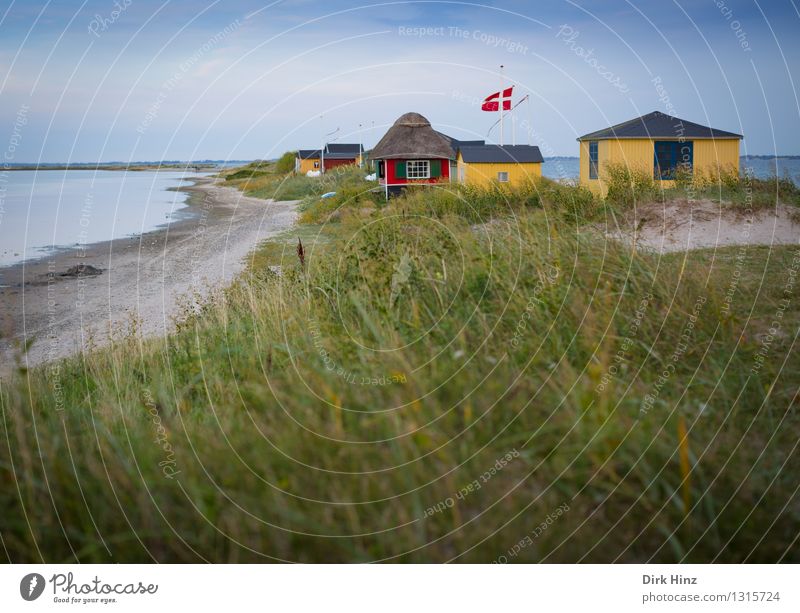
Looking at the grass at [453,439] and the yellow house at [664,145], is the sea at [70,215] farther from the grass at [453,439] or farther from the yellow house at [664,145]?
the grass at [453,439]

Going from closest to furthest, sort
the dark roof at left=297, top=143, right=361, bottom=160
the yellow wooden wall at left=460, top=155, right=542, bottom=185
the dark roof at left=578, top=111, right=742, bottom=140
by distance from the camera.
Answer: the yellow wooden wall at left=460, top=155, right=542, bottom=185
the dark roof at left=578, top=111, right=742, bottom=140
the dark roof at left=297, top=143, right=361, bottom=160

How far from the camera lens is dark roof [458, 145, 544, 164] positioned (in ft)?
50.0

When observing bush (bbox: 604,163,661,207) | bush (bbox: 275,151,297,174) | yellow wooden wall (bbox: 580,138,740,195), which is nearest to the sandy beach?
bush (bbox: 604,163,661,207)

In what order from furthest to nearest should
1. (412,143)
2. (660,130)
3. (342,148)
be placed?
(342,148)
(660,130)
(412,143)

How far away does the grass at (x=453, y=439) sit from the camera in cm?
282

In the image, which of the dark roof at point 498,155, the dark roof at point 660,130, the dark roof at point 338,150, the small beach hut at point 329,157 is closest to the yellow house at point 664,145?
the dark roof at point 660,130

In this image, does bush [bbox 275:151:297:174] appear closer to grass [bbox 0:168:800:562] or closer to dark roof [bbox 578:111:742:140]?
dark roof [bbox 578:111:742:140]

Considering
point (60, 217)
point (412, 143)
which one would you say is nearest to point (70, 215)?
point (60, 217)

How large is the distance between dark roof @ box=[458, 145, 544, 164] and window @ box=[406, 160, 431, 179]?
1172 mm

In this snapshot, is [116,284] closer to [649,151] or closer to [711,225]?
[711,225]

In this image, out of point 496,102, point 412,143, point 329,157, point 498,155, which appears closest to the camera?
point 496,102

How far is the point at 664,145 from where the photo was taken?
17.2 meters

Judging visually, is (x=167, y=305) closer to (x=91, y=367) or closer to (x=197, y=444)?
(x=91, y=367)

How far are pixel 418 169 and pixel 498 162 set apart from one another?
2229mm
